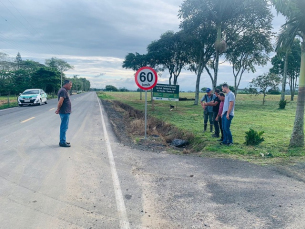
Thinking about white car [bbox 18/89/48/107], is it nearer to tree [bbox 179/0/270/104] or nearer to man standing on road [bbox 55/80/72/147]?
tree [bbox 179/0/270/104]

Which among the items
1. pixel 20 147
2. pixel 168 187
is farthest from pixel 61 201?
pixel 20 147

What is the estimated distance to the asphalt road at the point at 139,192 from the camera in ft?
11.7

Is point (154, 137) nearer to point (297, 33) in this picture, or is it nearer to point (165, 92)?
point (297, 33)

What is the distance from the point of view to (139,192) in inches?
178

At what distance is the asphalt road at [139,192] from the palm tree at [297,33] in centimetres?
252

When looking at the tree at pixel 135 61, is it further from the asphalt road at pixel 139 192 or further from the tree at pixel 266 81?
the asphalt road at pixel 139 192

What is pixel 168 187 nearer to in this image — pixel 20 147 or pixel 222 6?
pixel 20 147

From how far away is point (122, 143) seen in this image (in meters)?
8.71

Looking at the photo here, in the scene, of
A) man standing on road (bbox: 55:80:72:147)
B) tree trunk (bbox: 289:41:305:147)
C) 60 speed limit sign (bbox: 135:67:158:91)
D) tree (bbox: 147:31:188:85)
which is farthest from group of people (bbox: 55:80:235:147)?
tree (bbox: 147:31:188:85)

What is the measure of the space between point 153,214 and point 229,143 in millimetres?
5161

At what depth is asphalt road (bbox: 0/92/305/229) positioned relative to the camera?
358 cm

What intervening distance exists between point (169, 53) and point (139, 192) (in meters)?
32.1

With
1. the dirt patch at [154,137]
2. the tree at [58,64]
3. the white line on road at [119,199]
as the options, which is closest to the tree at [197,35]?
the dirt patch at [154,137]

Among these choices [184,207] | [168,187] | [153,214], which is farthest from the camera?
[168,187]
